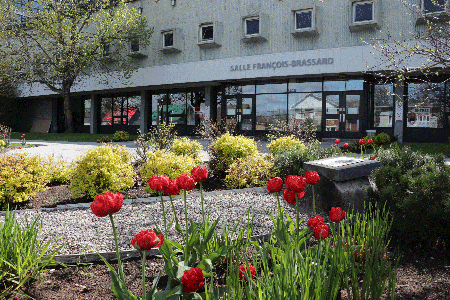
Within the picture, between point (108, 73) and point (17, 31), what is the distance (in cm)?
656

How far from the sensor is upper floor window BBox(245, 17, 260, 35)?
21.7 meters

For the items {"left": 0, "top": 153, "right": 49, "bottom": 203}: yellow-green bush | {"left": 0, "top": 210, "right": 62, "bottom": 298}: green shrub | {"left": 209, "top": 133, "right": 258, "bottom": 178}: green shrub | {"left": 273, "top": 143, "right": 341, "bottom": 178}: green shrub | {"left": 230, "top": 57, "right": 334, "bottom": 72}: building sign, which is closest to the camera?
{"left": 0, "top": 210, "right": 62, "bottom": 298}: green shrub

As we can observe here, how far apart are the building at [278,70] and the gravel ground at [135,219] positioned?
10.6 meters

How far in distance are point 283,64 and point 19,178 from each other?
658 inches

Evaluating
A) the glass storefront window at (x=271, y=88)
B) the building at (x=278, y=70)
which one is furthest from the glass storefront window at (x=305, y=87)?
the glass storefront window at (x=271, y=88)

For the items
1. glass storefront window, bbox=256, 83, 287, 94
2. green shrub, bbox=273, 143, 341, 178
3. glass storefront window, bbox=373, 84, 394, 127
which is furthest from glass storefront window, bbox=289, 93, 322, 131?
green shrub, bbox=273, 143, 341, 178

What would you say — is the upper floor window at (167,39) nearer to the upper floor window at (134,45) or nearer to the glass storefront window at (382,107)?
the upper floor window at (134,45)

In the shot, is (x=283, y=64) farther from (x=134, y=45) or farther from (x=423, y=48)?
(x=423, y=48)

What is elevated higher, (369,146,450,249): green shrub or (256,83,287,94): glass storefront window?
(256,83,287,94): glass storefront window

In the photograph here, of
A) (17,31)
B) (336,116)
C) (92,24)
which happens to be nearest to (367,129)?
(336,116)

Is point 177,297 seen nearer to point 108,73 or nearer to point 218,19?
point 218,19

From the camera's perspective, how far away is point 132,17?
24.5 meters

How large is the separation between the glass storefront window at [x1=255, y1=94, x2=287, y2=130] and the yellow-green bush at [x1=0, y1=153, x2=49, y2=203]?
17.4 metres

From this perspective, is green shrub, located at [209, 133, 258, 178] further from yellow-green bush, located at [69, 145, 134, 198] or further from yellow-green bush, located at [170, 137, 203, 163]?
yellow-green bush, located at [69, 145, 134, 198]
